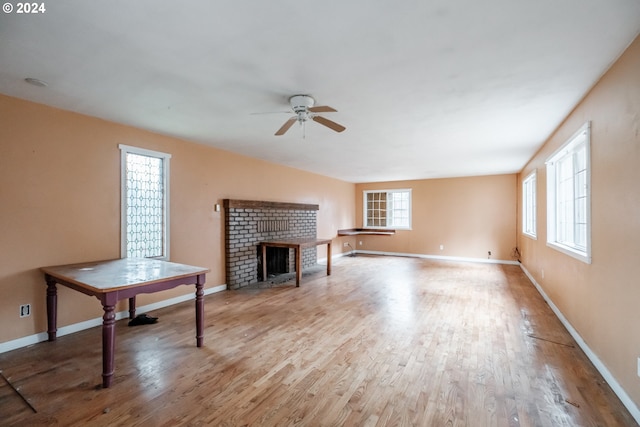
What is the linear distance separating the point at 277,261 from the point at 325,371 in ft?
12.9

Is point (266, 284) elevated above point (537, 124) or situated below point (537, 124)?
below

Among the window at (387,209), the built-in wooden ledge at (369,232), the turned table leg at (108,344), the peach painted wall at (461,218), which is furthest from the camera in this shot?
the window at (387,209)

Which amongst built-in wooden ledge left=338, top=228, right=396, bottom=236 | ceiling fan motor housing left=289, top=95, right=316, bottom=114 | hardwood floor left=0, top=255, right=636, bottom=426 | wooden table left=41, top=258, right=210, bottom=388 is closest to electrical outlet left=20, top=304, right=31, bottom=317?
wooden table left=41, top=258, right=210, bottom=388

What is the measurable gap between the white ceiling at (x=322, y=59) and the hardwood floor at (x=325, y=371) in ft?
7.71

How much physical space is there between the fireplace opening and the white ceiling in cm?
303

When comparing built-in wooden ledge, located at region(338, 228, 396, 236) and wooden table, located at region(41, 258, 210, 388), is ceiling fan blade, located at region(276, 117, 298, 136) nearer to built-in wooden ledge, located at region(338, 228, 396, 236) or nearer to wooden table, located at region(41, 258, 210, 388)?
wooden table, located at region(41, 258, 210, 388)

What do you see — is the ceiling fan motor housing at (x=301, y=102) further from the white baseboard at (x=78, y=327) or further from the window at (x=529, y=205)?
the window at (x=529, y=205)

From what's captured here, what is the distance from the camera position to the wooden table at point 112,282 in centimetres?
214

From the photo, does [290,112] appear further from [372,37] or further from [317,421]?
[317,421]

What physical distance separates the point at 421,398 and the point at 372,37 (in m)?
2.40

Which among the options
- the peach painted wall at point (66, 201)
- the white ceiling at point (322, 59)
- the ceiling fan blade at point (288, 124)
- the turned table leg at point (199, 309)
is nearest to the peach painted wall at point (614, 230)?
the white ceiling at point (322, 59)

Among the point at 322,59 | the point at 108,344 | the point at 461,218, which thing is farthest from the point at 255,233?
the point at 461,218

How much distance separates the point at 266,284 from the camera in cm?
525

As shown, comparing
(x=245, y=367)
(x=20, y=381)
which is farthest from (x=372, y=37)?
(x=20, y=381)
